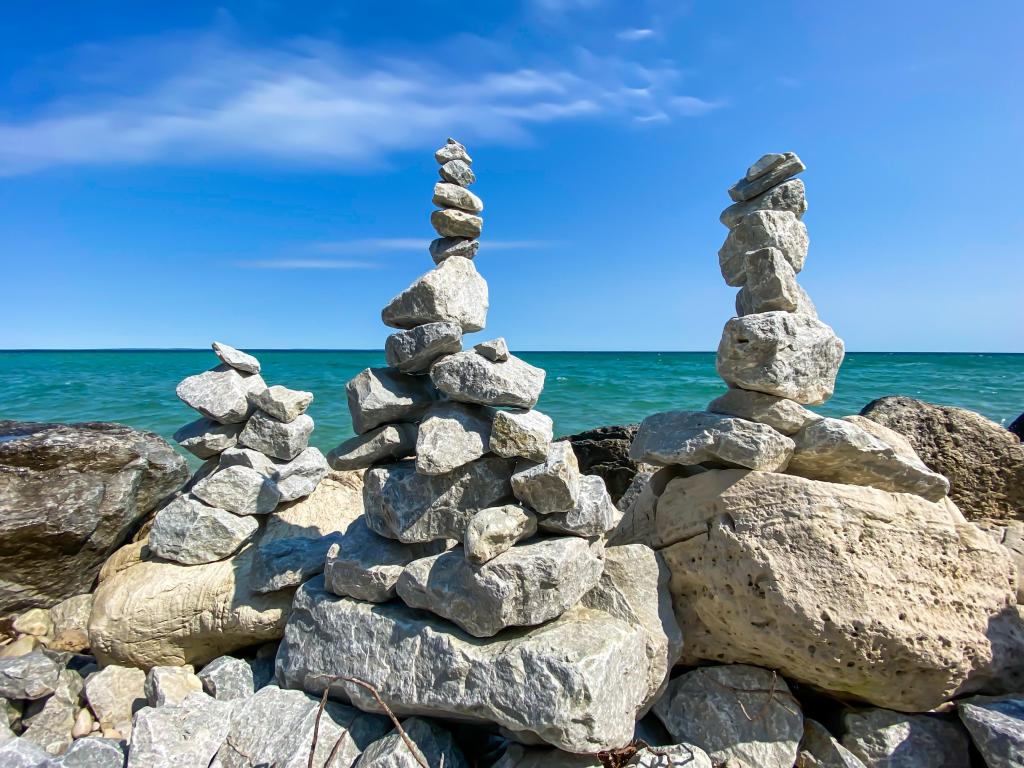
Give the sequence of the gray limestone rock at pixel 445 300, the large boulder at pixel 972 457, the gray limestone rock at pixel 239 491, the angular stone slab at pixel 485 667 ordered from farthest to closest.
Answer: the large boulder at pixel 972 457 → the gray limestone rock at pixel 239 491 → the gray limestone rock at pixel 445 300 → the angular stone slab at pixel 485 667

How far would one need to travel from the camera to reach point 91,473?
18.7ft

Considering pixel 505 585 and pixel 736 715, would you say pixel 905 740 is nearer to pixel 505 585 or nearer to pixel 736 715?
pixel 736 715

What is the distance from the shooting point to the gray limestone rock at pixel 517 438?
3582 mm

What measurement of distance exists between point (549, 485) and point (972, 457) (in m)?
5.45

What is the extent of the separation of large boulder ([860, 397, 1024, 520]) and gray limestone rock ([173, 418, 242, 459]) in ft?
23.0

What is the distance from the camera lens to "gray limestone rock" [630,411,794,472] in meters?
3.84

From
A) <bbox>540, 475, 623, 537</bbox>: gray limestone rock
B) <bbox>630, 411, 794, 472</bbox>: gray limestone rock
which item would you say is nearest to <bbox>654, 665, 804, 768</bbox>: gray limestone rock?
<bbox>540, 475, 623, 537</bbox>: gray limestone rock

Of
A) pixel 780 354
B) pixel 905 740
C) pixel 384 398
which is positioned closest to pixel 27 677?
pixel 384 398

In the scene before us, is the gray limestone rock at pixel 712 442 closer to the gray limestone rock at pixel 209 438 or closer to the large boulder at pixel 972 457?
the large boulder at pixel 972 457

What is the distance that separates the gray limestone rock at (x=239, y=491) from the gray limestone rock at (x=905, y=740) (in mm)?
4884

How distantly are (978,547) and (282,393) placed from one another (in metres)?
5.58

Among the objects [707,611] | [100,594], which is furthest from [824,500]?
[100,594]

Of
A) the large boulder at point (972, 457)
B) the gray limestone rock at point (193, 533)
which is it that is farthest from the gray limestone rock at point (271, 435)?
Answer: the large boulder at point (972, 457)

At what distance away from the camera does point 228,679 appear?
4.32 metres
